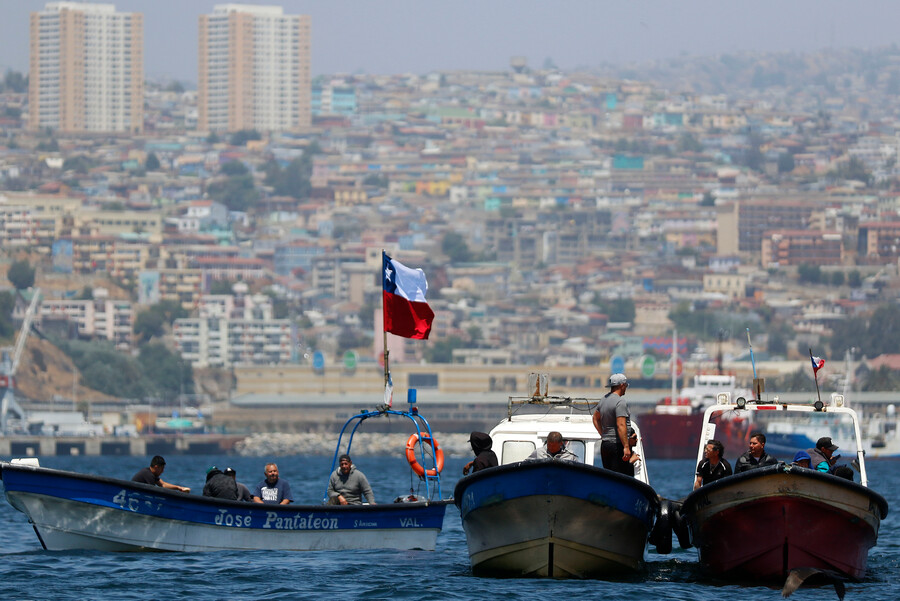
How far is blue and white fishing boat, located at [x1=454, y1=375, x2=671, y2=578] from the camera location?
19.2 m

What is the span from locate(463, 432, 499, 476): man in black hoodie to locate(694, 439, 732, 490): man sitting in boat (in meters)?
2.10

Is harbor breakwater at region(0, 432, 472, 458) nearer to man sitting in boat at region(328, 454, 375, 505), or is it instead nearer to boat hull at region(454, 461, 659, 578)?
man sitting in boat at region(328, 454, 375, 505)

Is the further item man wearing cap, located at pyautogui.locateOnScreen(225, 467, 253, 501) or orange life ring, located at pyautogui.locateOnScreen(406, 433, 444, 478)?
orange life ring, located at pyautogui.locateOnScreen(406, 433, 444, 478)

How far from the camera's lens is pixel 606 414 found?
64.8 feet

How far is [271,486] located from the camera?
77.2 feet

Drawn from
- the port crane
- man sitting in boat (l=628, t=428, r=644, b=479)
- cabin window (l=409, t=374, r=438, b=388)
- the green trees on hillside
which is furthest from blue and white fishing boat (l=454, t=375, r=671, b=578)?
the green trees on hillside

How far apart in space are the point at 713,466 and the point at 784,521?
1.55 metres

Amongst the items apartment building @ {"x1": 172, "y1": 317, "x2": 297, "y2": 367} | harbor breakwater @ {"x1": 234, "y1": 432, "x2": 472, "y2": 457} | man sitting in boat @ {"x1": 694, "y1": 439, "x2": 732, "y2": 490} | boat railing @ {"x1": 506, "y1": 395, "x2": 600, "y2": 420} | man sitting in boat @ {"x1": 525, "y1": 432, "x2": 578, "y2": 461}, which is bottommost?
harbor breakwater @ {"x1": 234, "y1": 432, "x2": 472, "y2": 457}

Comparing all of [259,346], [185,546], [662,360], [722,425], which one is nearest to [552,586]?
[185,546]

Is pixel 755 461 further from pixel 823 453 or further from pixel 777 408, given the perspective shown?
pixel 777 408

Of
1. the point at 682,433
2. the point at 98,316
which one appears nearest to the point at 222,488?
the point at 682,433

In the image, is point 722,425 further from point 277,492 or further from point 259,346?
point 259,346

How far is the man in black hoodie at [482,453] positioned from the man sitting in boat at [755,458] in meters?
2.52

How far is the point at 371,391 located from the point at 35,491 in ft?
436
